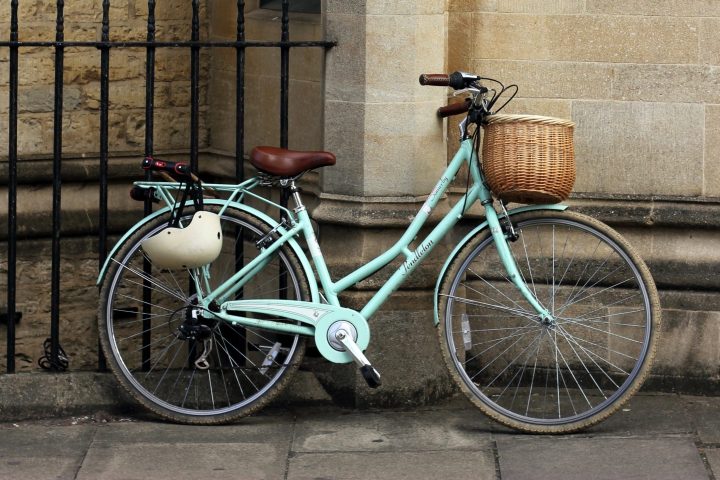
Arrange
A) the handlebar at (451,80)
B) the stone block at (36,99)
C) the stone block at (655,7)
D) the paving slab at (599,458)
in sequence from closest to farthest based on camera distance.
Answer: the paving slab at (599,458) → the handlebar at (451,80) → the stone block at (655,7) → the stone block at (36,99)

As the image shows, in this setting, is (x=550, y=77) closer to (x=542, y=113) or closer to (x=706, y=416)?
(x=542, y=113)

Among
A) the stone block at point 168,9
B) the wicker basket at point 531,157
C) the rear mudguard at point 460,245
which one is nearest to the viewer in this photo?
the wicker basket at point 531,157

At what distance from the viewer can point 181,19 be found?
8.02 meters

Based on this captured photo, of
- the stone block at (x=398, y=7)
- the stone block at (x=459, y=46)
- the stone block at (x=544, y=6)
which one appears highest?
the stone block at (x=544, y=6)

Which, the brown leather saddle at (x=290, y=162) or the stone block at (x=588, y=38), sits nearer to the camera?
the brown leather saddle at (x=290, y=162)

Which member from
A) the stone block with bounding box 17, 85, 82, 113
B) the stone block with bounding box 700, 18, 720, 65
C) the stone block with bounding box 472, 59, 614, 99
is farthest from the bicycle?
the stone block with bounding box 17, 85, 82, 113

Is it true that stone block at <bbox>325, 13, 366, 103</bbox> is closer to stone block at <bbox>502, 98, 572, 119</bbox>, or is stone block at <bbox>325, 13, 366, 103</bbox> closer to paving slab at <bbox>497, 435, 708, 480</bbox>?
stone block at <bbox>502, 98, 572, 119</bbox>

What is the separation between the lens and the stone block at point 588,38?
6.32 metres

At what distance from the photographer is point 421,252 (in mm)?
5980

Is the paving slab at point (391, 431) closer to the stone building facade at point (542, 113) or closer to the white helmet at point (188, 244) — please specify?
the stone building facade at point (542, 113)

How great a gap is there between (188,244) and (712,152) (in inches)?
91.8

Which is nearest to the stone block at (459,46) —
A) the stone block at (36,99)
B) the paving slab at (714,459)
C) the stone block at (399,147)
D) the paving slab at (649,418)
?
the stone block at (399,147)

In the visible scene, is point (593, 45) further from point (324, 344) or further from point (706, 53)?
point (324, 344)

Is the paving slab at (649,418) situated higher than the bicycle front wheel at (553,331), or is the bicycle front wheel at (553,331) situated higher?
the bicycle front wheel at (553,331)
